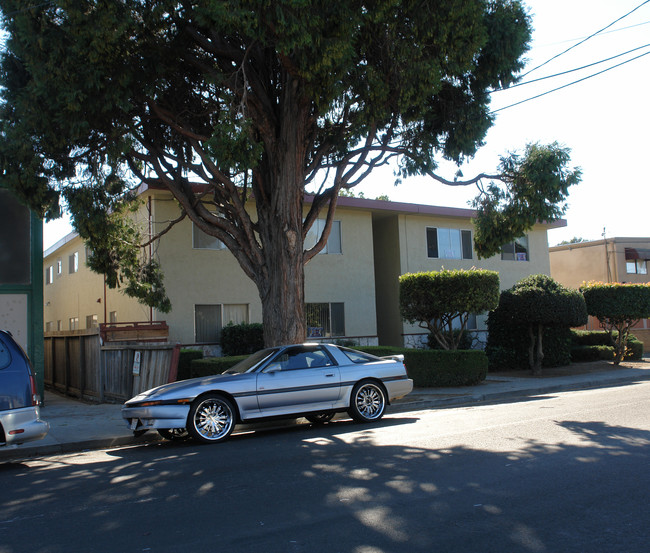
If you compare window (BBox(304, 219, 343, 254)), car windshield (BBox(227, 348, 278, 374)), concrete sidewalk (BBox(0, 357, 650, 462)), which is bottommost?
concrete sidewalk (BBox(0, 357, 650, 462))

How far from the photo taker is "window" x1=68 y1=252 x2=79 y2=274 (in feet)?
86.9

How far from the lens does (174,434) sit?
10.2 metres

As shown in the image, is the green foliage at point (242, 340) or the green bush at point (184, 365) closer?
the green bush at point (184, 365)

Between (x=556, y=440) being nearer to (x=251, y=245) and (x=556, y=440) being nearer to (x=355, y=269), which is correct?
(x=251, y=245)

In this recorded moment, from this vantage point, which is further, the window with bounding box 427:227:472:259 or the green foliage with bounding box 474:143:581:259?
the window with bounding box 427:227:472:259

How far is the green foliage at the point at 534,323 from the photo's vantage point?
1989 cm

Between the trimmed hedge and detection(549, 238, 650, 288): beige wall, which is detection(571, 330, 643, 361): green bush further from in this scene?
detection(549, 238, 650, 288): beige wall

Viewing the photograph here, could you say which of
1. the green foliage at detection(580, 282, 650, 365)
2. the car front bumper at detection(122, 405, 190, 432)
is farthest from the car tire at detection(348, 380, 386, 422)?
the green foliage at detection(580, 282, 650, 365)

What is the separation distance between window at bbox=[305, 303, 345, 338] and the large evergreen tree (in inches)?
281

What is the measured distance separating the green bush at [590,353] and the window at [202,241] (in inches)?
566

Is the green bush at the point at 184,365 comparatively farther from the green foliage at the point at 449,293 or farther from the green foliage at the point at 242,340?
the green foliage at the point at 449,293

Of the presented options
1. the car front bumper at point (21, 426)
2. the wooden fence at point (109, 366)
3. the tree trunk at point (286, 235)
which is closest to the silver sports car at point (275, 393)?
the car front bumper at point (21, 426)

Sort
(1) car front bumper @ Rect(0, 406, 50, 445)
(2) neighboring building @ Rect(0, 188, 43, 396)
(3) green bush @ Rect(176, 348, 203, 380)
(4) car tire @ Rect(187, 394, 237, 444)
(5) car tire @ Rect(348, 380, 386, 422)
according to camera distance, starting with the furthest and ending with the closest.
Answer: (3) green bush @ Rect(176, 348, 203, 380)
(2) neighboring building @ Rect(0, 188, 43, 396)
(5) car tire @ Rect(348, 380, 386, 422)
(4) car tire @ Rect(187, 394, 237, 444)
(1) car front bumper @ Rect(0, 406, 50, 445)

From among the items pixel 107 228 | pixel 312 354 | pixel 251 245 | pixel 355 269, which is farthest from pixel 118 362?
pixel 355 269
